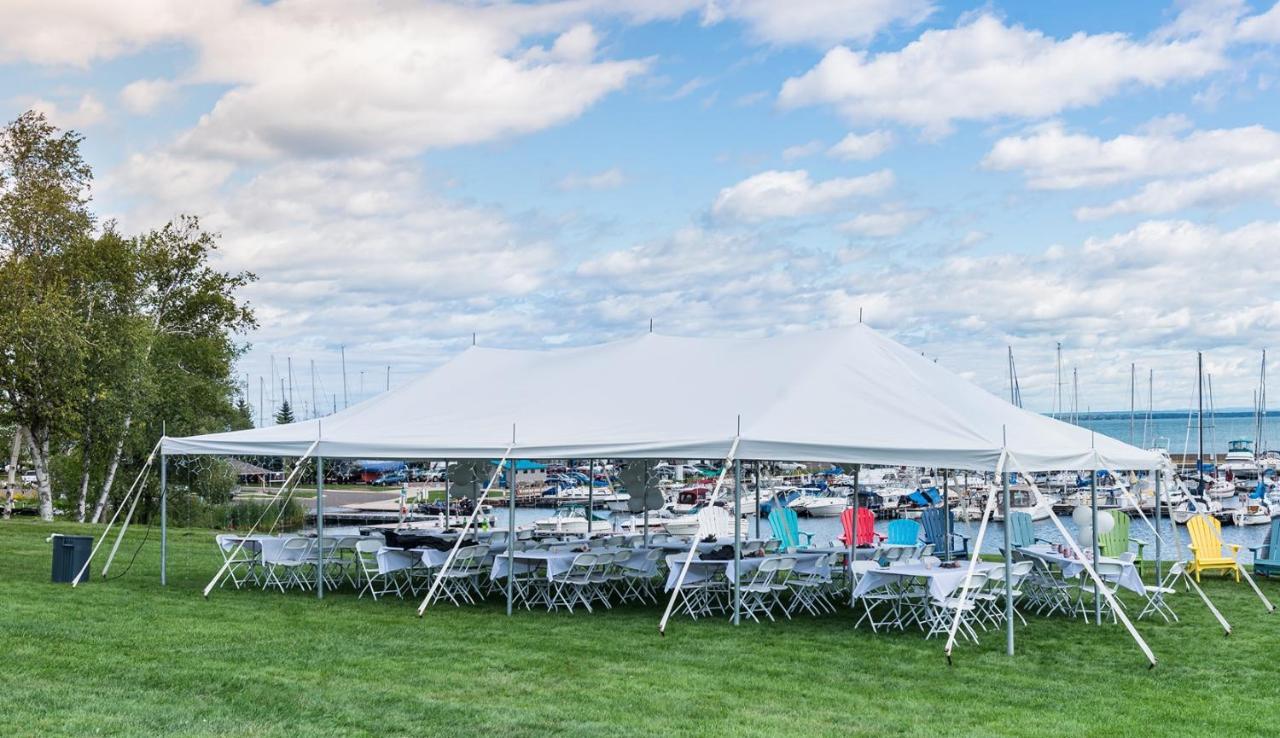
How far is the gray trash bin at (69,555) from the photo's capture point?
14.5m

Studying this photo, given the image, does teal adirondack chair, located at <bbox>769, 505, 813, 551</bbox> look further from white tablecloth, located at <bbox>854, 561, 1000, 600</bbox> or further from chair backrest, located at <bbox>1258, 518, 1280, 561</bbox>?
chair backrest, located at <bbox>1258, 518, 1280, 561</bbox>

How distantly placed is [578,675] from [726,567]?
3.52 meters

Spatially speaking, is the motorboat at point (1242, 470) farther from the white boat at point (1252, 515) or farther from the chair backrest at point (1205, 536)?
the chair backrest at point (1205, 536)

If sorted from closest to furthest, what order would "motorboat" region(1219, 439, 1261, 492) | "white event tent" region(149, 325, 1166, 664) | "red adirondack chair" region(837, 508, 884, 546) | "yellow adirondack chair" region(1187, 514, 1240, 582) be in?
"white event tent" region(149, 325, 1166, 664), "yellow adirondack chair" region(1187, 514, 1240, 582), "red adirondack chair" region(837, 508, 884, 546), "motorboat" region(1219, 439, 1261, 492)

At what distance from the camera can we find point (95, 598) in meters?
13.1

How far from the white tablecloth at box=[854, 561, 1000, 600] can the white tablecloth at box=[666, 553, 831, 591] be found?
0.64m

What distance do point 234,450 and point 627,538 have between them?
4955mm

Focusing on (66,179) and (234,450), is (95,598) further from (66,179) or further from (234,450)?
(66,179)

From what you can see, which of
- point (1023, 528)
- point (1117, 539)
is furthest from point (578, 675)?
point (1117, 539)

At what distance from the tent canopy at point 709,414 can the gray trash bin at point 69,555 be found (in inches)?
64.3

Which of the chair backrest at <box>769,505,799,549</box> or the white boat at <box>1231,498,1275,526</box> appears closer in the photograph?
the chair backrest at <box>769,505,799,549</box>

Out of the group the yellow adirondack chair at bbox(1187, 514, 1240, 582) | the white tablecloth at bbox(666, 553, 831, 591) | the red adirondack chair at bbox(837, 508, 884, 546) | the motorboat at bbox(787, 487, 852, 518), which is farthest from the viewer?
the motorboat at bbox(787, 487, 852, 518)

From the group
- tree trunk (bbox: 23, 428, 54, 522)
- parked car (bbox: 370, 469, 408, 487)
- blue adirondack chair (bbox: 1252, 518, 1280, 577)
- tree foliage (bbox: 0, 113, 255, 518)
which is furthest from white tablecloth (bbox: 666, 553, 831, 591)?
parked car (bbox: 370, 469, 408, 487)

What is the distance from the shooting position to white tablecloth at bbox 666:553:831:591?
12.3m
